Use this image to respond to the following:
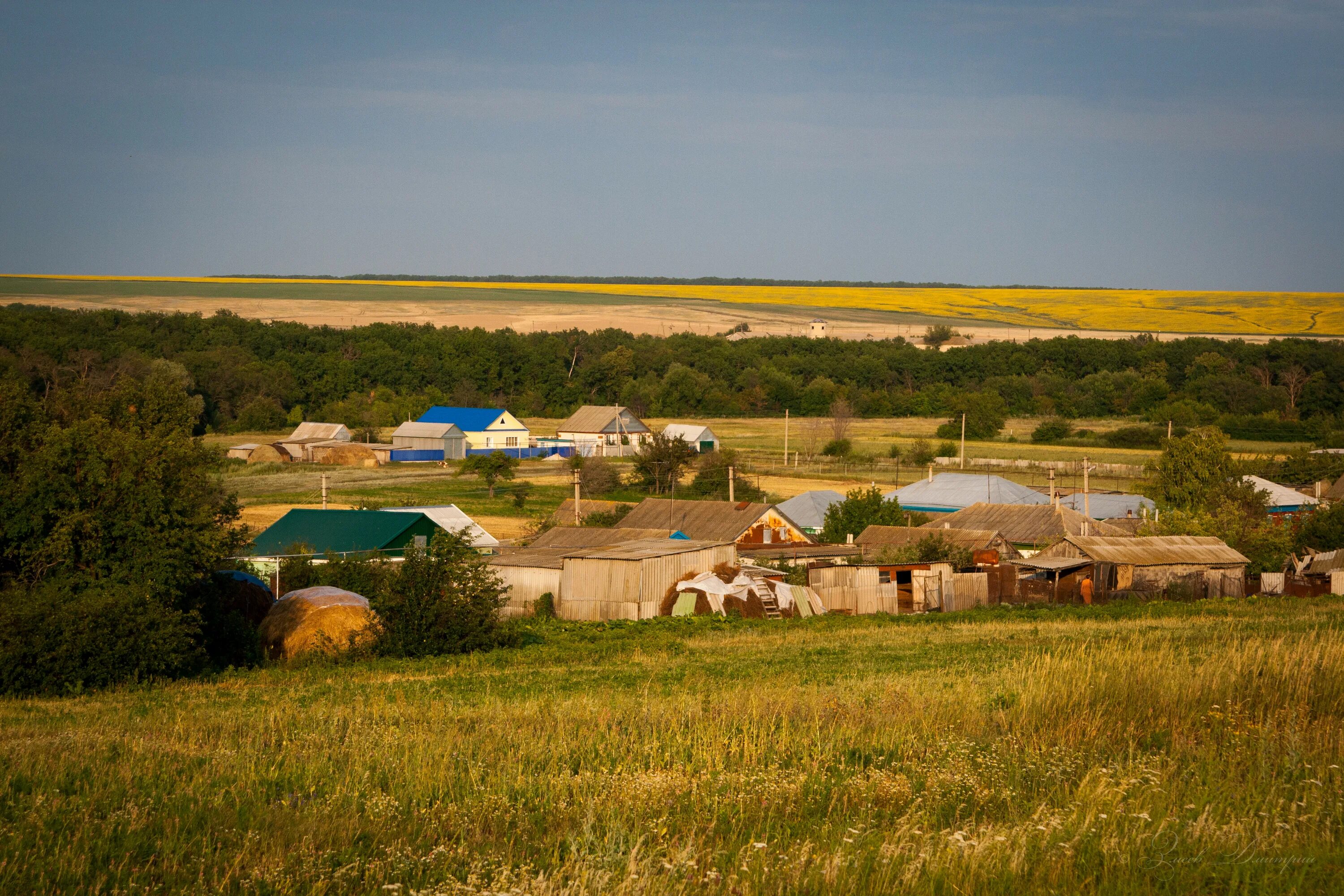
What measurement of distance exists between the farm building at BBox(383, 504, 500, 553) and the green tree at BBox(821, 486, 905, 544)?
13469 millimetres

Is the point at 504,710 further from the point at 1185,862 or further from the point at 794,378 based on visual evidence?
the point at 794,378

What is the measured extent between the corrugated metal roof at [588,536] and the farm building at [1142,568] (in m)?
12.3

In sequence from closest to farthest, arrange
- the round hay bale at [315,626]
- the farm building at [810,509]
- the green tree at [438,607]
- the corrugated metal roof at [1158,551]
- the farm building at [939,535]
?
1. the round hay bale at [315,626]
2. the green tree at [438,607]
3. the corrugated metal roof at [1158,551]
4. the farm building at [939,535]
5. the farm building at [810,509]

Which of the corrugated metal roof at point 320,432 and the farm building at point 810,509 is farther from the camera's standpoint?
the corrugated metal roof at point 320,432

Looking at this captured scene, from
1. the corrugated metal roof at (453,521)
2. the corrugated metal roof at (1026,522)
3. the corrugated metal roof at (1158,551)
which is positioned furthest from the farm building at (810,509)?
the corrugated metal roof at (1158,551)

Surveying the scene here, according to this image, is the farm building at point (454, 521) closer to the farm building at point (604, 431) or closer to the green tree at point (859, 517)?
the green tree at point (859, 517)

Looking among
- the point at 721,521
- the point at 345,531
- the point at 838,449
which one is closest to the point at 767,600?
the point at 721,521

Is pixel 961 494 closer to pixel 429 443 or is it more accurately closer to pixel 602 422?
pixel 602 422

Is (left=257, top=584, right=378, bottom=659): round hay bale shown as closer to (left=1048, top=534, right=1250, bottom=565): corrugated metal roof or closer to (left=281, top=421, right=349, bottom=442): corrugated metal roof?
(left=1048, top=534, right=1250, bottom=565): corrugated metal roof

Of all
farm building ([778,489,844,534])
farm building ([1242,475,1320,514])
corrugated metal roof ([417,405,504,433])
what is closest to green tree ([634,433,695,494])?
farm building ([778,489,844,534])

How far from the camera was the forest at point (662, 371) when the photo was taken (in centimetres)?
10538

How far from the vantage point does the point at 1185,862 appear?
219 inches

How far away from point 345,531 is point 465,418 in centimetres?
5506

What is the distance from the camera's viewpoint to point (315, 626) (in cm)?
2183
